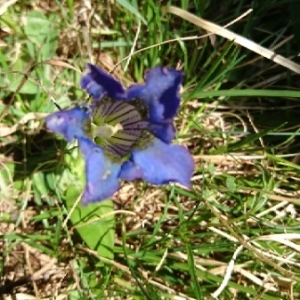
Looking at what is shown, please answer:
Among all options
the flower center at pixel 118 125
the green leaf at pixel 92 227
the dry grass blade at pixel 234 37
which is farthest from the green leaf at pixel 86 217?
the dry grass blade at pixel 234 37

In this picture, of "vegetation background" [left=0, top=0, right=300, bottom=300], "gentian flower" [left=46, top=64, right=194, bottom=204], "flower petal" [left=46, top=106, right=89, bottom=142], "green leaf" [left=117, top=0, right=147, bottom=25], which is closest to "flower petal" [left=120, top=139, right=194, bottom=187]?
"gentian flower" [left=46, top=64, right=194, bottom=204]

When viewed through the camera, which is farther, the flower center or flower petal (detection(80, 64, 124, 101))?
the flower center

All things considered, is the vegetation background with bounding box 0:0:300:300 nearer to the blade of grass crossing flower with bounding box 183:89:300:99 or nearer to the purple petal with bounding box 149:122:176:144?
the blade of grass crossing flower with bounding box 183:89:300:99

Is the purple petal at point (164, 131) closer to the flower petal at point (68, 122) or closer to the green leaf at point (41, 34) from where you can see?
the flower petal at point (68, 122)

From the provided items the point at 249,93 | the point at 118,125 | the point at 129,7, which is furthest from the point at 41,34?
the point at 249,93

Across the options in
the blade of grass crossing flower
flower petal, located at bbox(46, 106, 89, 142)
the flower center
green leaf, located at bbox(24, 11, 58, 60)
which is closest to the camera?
flower petal, located at bbox(46, 106, 89, 142)

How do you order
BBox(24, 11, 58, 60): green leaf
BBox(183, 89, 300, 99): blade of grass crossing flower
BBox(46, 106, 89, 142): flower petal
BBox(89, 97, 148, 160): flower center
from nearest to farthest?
BBox(46, 106, 89, 142): flower petal
BBox(89, 97, 148, 160): flower center
BBox(183, 89, 300, 99): blade of grass crossing flower
BBox(24, 11, 58, 60): green leaf

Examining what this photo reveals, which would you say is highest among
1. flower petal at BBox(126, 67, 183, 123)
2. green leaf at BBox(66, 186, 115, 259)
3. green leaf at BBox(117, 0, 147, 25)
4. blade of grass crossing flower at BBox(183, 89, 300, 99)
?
green leaf at BBox(117, 0, 147, 25)

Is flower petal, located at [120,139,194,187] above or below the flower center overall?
below
